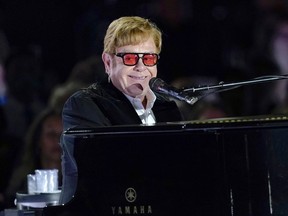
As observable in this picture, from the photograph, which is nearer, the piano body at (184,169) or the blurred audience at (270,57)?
the piano body at (184,169)

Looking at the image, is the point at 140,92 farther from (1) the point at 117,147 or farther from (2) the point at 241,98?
(2) the point at 241,98

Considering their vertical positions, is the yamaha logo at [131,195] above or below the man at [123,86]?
below

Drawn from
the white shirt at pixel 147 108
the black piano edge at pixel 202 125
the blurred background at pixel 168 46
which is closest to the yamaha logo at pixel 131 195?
the black piano edge at pixel 202 125

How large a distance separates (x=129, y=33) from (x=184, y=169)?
0.70m

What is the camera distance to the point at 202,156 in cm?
415

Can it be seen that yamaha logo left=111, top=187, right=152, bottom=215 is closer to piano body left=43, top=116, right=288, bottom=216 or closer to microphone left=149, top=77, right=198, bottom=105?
piano body left=43, top=116, right=288, bottom=216

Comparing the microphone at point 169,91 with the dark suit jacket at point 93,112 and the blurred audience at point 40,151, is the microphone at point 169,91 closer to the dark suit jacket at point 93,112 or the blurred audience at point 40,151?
the dark suit jacket at point 93,112

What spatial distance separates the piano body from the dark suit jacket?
122 mm

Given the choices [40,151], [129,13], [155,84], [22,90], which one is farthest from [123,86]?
[129,13]

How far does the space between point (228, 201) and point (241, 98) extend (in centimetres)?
444

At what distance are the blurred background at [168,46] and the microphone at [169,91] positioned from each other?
11.9 ft

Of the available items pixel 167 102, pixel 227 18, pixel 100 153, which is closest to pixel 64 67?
pixel 227 18

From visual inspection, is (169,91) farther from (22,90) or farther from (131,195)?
(22,90)

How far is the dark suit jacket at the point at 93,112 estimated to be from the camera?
14.4ft
